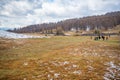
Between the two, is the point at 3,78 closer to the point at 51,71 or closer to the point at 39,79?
the point at 39,79

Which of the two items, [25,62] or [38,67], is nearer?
[38,67]

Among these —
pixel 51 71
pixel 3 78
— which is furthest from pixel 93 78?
pixel 3 78

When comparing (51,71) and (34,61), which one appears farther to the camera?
(34,61)

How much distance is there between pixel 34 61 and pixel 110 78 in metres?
17.8

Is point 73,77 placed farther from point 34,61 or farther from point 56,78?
point 34,61

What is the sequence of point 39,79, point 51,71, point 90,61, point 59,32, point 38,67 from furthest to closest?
point 59,32
point 90,61
point 38,67
point 51,71
point 39,79

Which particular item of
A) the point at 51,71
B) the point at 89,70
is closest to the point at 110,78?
the point at 89,70

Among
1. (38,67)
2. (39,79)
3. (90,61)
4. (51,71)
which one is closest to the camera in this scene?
(39,79)

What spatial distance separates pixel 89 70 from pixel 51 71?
7511 millimetres

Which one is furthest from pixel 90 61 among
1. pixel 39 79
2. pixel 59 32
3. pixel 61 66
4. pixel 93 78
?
pixel 59 32

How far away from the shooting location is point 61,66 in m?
29.4

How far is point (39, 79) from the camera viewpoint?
22594 millimetres

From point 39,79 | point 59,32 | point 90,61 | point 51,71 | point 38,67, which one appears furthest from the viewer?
point 59,32

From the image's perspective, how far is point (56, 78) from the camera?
22.9 metres
